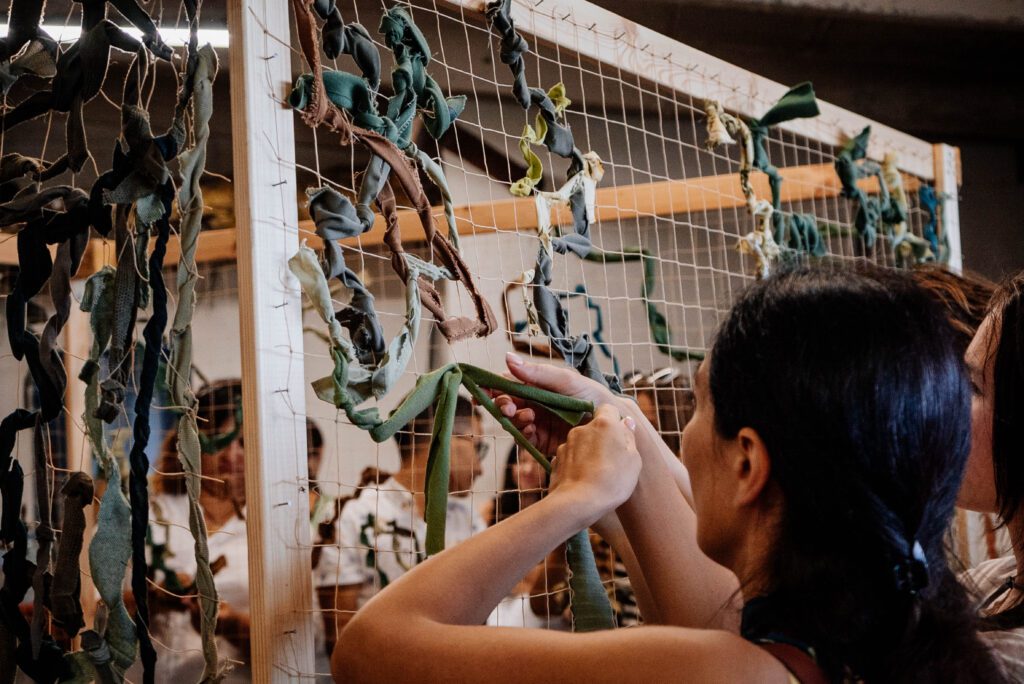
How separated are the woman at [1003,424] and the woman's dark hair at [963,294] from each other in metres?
0.13

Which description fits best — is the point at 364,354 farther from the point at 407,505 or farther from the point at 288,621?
the point at 407,505

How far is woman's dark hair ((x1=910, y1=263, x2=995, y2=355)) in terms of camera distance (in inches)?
48.9

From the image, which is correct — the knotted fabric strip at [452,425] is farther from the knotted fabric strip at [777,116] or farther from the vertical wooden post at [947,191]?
the vertical wooden post at [947,191]

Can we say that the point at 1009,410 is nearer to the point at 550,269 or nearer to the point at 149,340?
the point at 550,269

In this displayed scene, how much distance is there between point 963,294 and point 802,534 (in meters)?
0.81

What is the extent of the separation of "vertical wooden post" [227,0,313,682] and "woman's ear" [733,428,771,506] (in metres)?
0.40

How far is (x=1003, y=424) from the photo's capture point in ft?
3.35

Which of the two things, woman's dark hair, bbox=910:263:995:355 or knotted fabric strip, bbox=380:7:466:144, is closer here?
knotted fabric strip, bbox=380:7:466:144

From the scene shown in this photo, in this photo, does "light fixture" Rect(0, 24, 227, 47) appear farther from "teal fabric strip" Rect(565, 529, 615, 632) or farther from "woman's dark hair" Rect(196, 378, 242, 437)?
"woman's dark hair" Rect(196, 378, 242, 437)

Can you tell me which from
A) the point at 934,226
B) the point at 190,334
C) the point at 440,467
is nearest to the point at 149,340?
the point at 190,334

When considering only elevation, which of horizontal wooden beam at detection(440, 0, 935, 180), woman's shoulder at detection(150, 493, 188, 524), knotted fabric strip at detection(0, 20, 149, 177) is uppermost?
horizontal wooden beam at detection(440, 0, 935, 180)

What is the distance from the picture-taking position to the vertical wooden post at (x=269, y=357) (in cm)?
84

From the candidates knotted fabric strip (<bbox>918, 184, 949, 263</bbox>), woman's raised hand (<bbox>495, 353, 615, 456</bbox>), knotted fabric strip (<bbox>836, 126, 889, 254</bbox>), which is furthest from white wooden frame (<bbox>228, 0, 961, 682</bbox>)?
knotted fabric strip (<bbox>918, 184, 949, 263</bbox>)

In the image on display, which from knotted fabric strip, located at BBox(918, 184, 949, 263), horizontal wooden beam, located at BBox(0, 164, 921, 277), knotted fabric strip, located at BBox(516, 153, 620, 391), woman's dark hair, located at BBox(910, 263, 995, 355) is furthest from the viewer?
knotted fabric strip, located at BBox(918, 184, 949, 263)
